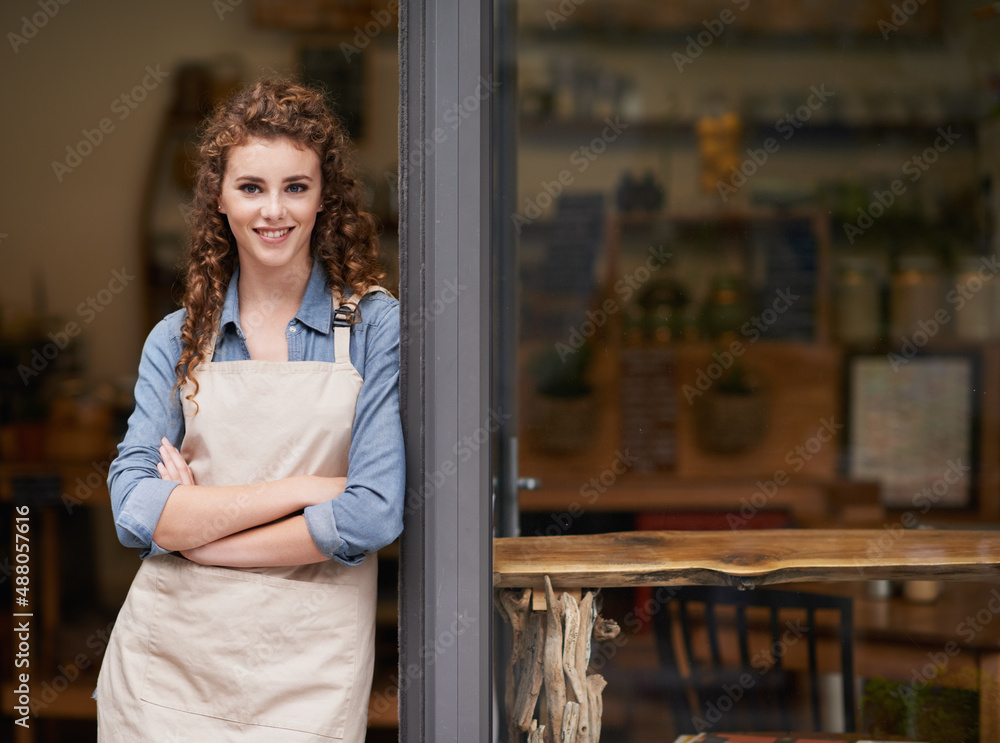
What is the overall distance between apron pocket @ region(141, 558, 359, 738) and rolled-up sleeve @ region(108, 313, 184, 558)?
0.10 m

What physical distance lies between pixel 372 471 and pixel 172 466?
0.99ft

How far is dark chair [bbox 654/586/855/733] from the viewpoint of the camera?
5.69ft

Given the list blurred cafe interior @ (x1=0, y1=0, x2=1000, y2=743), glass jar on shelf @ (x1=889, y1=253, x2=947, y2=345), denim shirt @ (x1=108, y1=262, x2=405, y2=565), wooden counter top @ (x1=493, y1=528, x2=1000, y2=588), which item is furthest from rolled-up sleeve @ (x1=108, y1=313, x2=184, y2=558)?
glass jar on shelf @ (x1=889, y1=253, x2=947, y2=345)

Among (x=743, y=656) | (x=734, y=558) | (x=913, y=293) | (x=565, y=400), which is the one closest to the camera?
(x=734, y=558)

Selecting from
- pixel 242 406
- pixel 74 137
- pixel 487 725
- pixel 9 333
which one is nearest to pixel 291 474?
pixel 242 406

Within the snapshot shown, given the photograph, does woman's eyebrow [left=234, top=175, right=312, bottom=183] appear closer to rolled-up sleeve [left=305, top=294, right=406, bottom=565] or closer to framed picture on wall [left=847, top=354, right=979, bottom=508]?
rolled-up sleeve [left=305, top=294, right=406, bottom=565]

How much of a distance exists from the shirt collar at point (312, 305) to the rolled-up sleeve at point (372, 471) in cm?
6

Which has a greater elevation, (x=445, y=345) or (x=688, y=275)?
(x=688, y=275)

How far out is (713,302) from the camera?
2389mm

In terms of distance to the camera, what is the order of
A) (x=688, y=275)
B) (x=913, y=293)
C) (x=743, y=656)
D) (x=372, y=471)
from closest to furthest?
(x=372, y=471) < (x=743, y=656) < (x=688, y=275) < (x=913, y=293)

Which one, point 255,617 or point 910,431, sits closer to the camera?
point 255,617

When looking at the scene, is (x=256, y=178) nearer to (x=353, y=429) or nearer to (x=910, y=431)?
(x=353, y=429)

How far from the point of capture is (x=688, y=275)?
2387 millimetres

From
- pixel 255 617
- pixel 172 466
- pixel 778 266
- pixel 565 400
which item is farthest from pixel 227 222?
pixel 778 266
